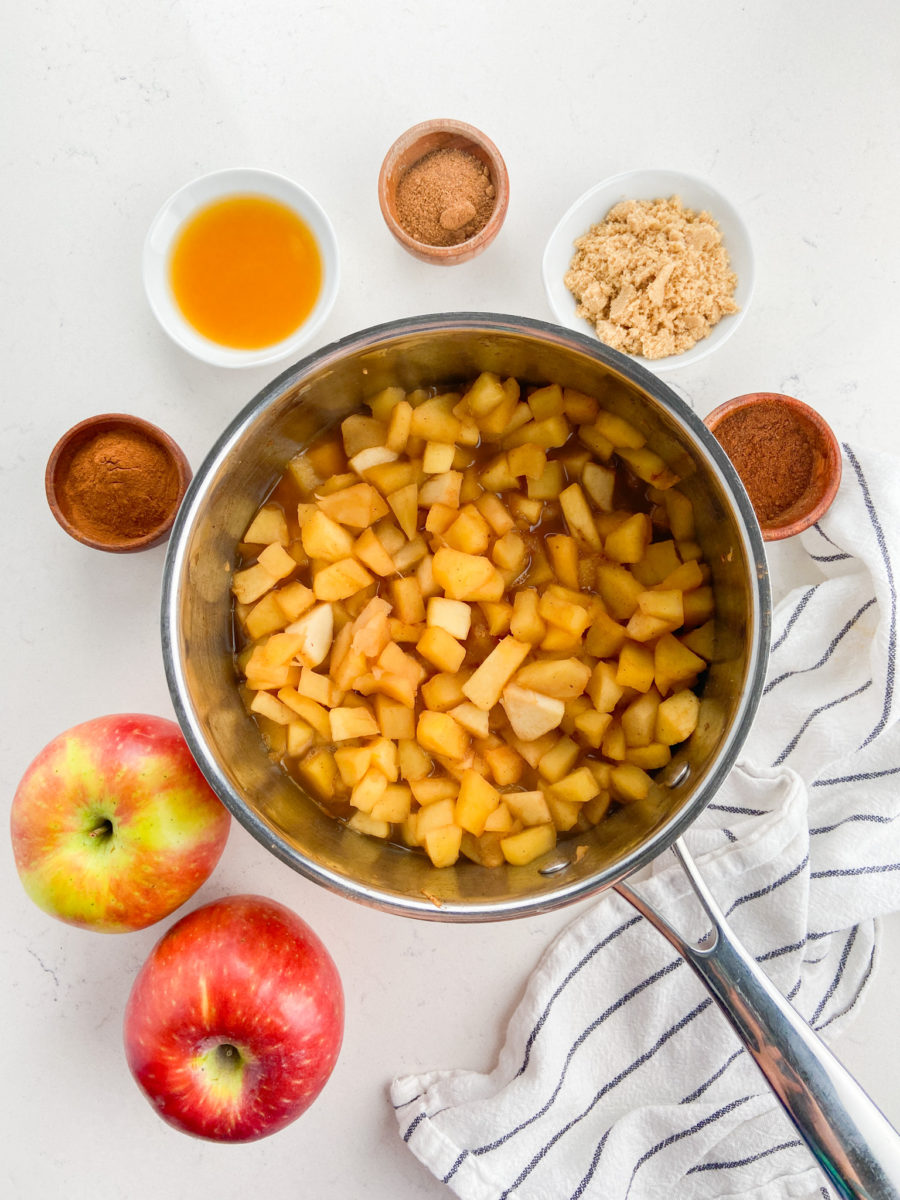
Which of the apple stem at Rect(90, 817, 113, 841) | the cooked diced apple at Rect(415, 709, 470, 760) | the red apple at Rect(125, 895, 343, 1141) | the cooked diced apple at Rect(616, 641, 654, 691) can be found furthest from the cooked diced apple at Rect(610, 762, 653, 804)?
the apple stem at Rect(90, 817, 113, 841)

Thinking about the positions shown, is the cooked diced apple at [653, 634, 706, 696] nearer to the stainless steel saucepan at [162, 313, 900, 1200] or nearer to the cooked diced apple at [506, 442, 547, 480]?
the stainless steel saucepan at [162, 313, 900, 1200]

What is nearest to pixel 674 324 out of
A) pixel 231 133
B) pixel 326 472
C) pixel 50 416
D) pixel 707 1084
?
pixel 326 472

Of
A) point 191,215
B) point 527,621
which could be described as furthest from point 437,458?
point 191,215

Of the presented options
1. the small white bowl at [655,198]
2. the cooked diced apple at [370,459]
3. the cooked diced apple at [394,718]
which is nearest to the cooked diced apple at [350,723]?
the cooked diced apple at [394,718]

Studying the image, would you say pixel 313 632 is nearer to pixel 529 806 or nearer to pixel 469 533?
pixel 469 533

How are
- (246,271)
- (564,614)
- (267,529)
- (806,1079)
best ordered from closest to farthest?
(806,1079)
(564,614)
(267,529)
(246,271)

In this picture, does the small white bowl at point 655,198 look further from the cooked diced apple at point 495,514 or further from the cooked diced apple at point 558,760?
the cooked diced apple at point 558,760

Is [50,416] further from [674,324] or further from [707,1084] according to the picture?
[707,1084]
